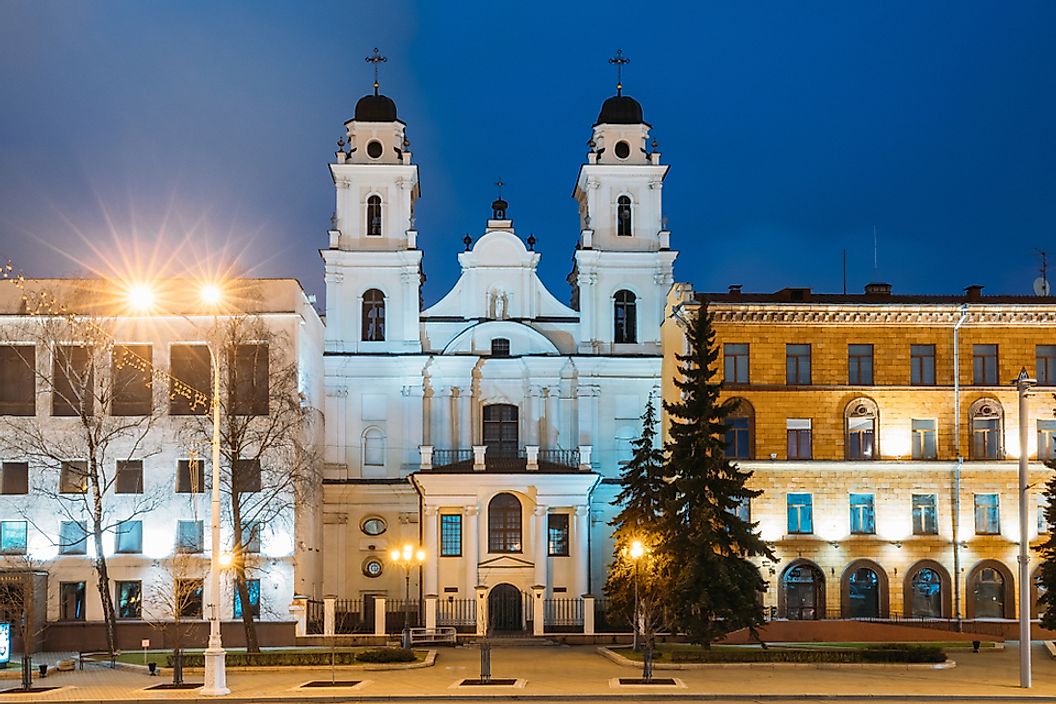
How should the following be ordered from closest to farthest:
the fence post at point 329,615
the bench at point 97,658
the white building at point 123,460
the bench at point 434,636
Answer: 1. the bench at point 97,658
2. the fence post at point 329,615
3. the bench at point 434,636
4. the white building at point 123,460

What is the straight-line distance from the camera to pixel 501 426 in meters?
62.3

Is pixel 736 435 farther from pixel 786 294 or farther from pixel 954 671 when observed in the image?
pixel 954 671

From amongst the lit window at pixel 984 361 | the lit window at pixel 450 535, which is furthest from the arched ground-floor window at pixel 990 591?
the lit window at pixel 450 535

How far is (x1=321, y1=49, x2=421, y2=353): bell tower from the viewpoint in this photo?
61781 mm

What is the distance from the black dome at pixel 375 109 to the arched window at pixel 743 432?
2150 centimetres

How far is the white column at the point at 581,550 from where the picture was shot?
55625 mm

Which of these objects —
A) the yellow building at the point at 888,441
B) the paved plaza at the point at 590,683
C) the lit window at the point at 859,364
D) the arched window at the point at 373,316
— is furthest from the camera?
the arched window at the point at 373,316

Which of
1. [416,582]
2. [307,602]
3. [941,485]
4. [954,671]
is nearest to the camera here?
[954,671]

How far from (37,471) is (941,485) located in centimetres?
3484

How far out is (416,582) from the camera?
192 ft

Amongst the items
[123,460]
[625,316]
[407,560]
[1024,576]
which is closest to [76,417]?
[123,460]

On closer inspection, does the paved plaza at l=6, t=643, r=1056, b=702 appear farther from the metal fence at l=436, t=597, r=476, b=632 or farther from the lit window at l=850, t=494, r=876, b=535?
the lit window at l=850, t=494, r=876, b=535

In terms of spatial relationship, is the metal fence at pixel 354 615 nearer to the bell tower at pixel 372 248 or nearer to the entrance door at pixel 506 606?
the entrance door at pixel 506 606

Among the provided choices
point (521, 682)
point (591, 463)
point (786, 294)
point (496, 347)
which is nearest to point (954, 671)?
point (521, 682)
